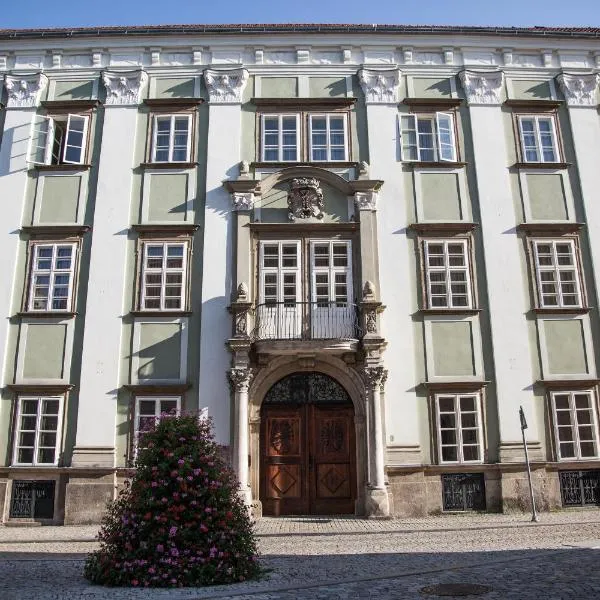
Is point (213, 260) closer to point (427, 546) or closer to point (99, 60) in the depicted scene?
point (99, 60)

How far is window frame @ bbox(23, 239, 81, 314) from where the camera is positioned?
57.0ft

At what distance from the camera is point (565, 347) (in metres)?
17.2

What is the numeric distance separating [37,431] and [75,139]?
8318mm

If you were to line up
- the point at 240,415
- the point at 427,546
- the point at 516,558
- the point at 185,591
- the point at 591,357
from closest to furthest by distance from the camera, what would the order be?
the point at 185,591
the point at 516,558
the point at 427,546
the point at 240,415
the point at 591,357

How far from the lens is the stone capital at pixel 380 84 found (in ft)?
62.5

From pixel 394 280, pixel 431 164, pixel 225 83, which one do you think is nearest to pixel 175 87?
pixel 225 83

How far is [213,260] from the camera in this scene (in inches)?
688

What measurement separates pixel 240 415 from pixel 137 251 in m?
5.42

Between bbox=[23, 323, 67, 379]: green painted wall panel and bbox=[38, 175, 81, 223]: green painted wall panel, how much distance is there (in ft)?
10.2

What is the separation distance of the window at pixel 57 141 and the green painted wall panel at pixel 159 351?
219 inches

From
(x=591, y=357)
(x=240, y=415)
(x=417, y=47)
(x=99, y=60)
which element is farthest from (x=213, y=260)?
(x=591, y=357)

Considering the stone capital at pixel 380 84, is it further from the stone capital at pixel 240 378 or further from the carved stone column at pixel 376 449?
the stone capital at pixel 240 378

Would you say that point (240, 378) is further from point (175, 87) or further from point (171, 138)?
point (175, 87)

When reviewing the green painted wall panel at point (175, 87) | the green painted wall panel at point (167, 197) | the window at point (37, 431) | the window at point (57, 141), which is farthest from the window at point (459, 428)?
the window at point (57, 141)
